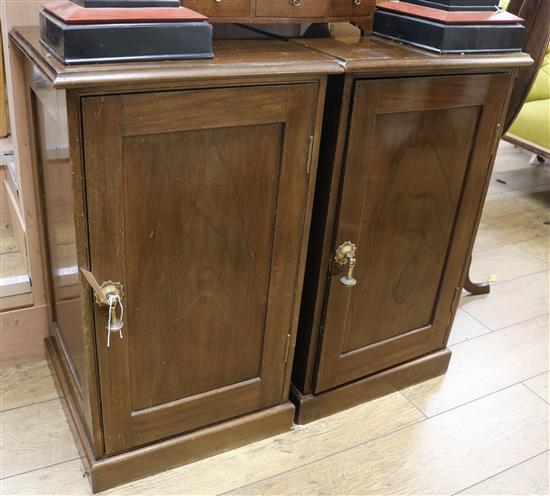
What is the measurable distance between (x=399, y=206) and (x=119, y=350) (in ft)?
2.31

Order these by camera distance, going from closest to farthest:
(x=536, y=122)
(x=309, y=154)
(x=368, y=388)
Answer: (x=309, y=154) → (x=368, y=388) → (x=536, y=122)

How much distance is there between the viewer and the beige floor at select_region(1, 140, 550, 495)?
141cm

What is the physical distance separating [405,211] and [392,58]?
0.37 meters

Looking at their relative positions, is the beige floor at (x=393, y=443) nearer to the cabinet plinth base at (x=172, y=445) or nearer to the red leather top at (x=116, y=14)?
the cabinet plinth base at (x=172, y=445)

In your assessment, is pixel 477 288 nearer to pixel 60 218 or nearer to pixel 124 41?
pixel 60 218

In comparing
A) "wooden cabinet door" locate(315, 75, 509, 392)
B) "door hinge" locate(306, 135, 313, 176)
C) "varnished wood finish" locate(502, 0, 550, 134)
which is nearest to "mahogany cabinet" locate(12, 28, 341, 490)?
"door hinge" locate(306, 135, 313, 176)

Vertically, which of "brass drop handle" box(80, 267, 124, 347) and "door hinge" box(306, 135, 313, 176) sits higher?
"door hinge" box(306, 135, 313, 176)

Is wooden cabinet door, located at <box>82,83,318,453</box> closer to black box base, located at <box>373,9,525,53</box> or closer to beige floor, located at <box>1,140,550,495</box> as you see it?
beige floor, located at <box>1,140,550,495</box>

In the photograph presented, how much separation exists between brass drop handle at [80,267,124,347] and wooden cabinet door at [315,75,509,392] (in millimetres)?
488

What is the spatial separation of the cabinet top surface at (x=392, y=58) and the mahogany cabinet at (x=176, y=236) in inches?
2.4

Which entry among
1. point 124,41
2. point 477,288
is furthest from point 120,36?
point 477,288

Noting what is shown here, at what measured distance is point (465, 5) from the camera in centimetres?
136

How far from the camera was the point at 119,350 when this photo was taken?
123 cm

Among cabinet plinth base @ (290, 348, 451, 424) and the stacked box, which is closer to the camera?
the stacked box
